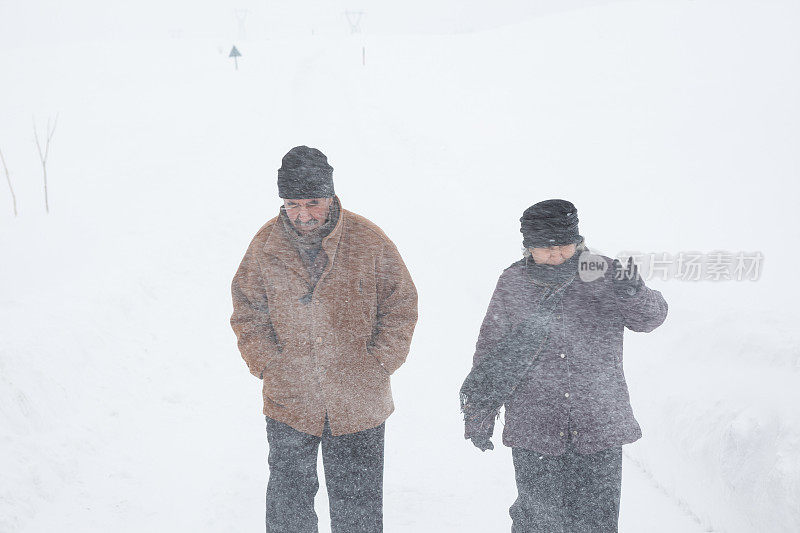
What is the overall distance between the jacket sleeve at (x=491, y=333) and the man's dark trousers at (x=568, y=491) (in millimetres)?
203

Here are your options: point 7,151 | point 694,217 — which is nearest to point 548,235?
point 694,217

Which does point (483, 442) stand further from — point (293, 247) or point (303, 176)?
point (303, 176)

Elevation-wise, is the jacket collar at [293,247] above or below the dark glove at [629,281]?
above

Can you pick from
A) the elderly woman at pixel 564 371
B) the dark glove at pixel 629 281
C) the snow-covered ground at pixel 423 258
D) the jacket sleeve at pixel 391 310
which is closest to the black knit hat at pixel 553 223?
the elderly woman at pixel 564 371

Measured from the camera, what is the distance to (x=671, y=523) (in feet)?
11.7

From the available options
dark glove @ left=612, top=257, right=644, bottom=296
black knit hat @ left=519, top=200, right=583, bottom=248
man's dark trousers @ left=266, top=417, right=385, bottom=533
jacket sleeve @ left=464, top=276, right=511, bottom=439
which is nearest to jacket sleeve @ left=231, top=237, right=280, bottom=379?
man's dark trousers @ left=266, top=417, right=385, bottom=533

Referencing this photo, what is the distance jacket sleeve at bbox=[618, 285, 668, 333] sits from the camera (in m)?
2.60

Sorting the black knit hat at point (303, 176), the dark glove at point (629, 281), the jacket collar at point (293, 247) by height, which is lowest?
the dark glove at point (629, 281)

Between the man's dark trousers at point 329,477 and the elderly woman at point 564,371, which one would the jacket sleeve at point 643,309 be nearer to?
the elderly woman at point 564,371

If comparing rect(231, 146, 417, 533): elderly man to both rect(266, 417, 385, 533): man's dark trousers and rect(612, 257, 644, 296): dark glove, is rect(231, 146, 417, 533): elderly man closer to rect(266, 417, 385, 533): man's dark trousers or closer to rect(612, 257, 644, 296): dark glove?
rect(266, 417, 385, 533): man's dark trousers

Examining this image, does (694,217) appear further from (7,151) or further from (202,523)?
(7,151)

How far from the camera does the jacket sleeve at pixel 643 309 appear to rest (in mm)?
2596

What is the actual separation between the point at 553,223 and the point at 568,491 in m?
1.33

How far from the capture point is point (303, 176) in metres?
2.71
